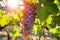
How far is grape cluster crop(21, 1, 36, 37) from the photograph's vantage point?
63 cm

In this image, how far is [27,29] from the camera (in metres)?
0.69

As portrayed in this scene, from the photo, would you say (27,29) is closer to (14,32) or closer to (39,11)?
(39,11)

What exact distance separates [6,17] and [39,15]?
1.07ft

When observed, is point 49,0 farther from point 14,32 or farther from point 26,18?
point 14,32

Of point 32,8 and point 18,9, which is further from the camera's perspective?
point 18,9

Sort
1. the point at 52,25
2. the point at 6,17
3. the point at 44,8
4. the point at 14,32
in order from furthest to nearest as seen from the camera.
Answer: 1. the point at 14,32
2. the point at 6,17
3. the point at 52,25
4. the point at 44,8

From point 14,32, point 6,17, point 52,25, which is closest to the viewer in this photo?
point 52,25

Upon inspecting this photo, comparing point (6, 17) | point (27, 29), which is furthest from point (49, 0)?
point (6, 17)

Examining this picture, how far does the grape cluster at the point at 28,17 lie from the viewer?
2.08ft

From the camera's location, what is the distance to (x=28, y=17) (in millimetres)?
662

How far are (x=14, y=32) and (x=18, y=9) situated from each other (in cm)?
42

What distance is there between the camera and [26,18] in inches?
26.5

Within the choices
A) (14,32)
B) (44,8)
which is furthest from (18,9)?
(14,32)

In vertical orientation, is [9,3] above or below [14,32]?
above
